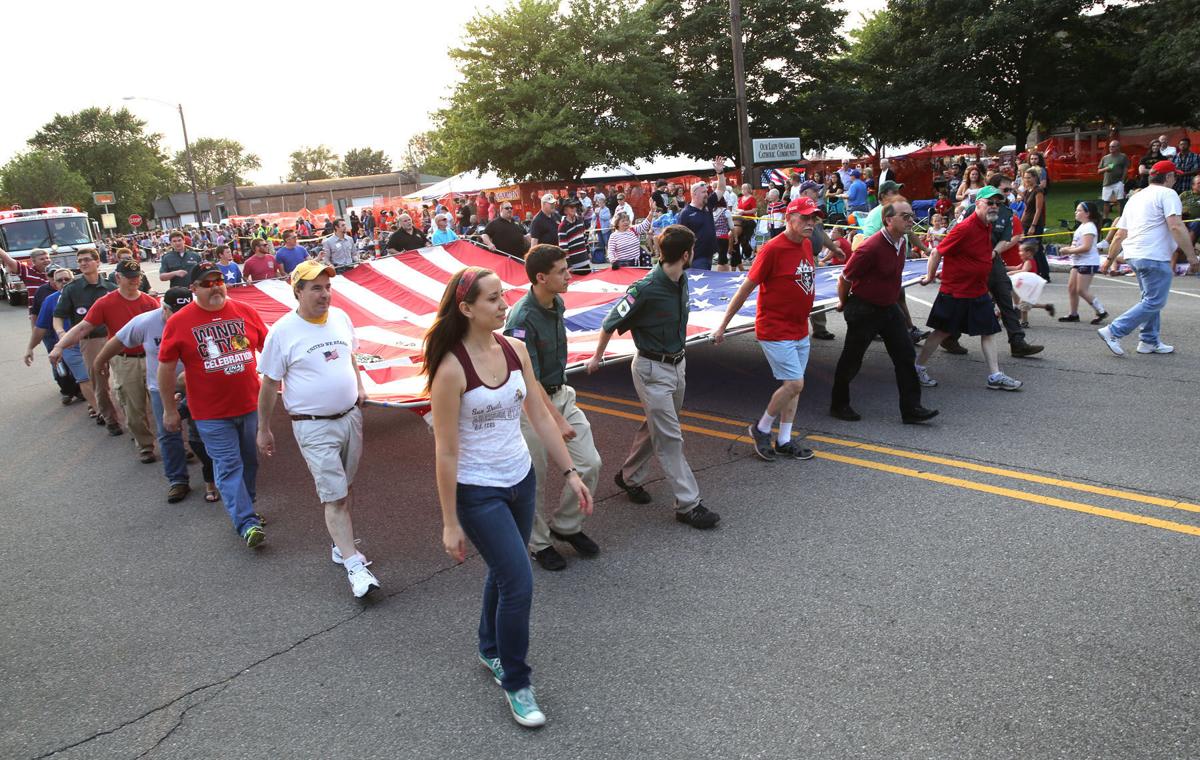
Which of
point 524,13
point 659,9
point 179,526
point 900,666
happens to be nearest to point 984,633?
point 900,666

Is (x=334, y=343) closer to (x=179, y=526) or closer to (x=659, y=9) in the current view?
(x=179, y=526)

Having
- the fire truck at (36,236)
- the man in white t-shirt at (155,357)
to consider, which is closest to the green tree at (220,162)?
the fire truck at (36,236)

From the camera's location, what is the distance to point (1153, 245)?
26.9 feet

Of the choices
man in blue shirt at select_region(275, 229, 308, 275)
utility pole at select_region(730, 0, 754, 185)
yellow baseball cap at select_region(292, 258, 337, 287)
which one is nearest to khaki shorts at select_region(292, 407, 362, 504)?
yellow baseball cap at select_region(292, 258, 337, 287)

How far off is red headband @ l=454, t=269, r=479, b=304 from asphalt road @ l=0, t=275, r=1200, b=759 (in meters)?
1.76

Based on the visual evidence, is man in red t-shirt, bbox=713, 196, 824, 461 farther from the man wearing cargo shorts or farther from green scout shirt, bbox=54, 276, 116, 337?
green scout shirt, bbox=54, 276, 116, 337

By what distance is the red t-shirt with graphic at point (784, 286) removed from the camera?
20.2 ft

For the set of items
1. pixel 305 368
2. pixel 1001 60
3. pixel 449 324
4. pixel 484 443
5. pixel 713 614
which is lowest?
pixel 713 614

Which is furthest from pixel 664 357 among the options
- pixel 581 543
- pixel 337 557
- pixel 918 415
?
pixel 918 415

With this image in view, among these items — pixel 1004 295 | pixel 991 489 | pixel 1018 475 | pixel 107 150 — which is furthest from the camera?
pixel 107 150

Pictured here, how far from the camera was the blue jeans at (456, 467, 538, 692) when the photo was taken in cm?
324

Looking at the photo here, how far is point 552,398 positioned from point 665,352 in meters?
0.82

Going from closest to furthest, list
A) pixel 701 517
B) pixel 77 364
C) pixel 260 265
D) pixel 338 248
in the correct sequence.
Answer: pixel 701 517
pixel 77 364
pixel 260 265
pixel 338 248

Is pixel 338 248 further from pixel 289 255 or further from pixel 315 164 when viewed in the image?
pixel 315 164
